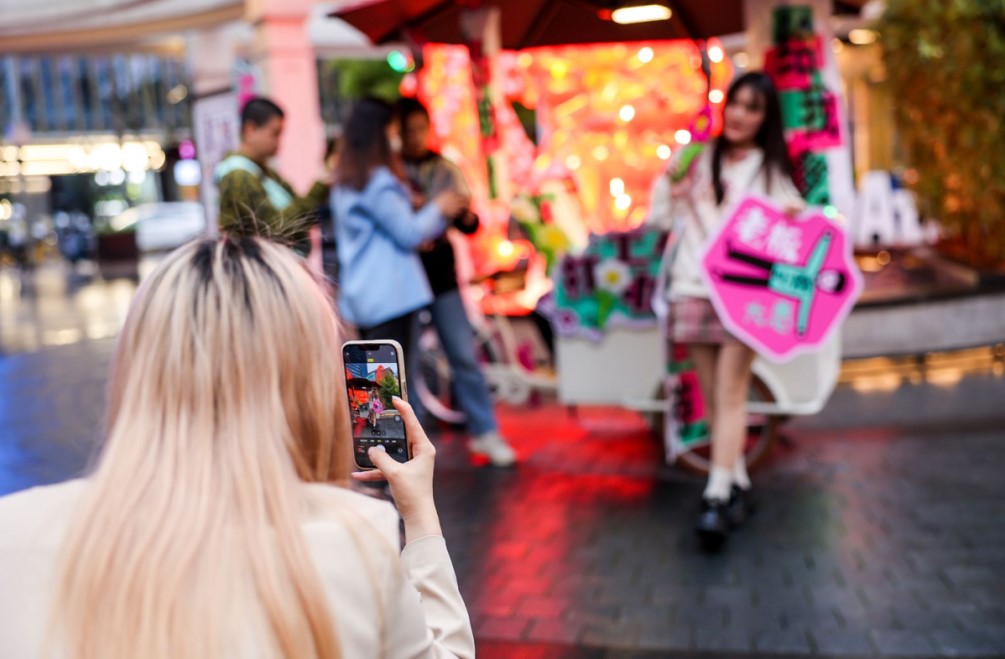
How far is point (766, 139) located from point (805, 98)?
0.63 meters

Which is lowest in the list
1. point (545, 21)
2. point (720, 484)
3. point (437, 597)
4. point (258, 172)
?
point (720, 484)

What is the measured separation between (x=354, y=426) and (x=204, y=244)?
44 cm

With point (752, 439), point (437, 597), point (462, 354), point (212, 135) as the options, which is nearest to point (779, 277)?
point (752, 439)

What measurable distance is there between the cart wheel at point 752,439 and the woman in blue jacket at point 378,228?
4.39 ft

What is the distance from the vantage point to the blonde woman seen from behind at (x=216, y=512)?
1268mm

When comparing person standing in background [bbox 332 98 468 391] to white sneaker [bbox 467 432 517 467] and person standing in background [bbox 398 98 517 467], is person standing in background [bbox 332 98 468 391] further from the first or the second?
white sneaker [bbox 467 432 517 467]

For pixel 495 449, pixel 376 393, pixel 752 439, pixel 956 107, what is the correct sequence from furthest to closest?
pixel 956 107 → pixel 495 449 → pixel 752 439 → pixel 376 393

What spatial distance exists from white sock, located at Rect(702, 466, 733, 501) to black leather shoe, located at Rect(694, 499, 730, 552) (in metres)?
0.04

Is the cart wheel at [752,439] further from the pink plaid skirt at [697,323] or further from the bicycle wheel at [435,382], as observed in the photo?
the bicycle wheel at [435,382]

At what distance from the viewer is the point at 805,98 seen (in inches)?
199

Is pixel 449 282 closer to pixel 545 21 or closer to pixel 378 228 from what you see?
pixel 378 228

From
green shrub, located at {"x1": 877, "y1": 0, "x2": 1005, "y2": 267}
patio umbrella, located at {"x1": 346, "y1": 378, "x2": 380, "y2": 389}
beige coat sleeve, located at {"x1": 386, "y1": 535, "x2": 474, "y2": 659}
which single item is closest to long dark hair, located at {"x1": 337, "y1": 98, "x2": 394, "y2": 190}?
patio umbrella, located at {"x1": 346, "y1": 378, "x2": 380, "y2": 389}

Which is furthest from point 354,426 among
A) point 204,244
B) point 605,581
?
point 605,581

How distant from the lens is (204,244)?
149 centimetres
